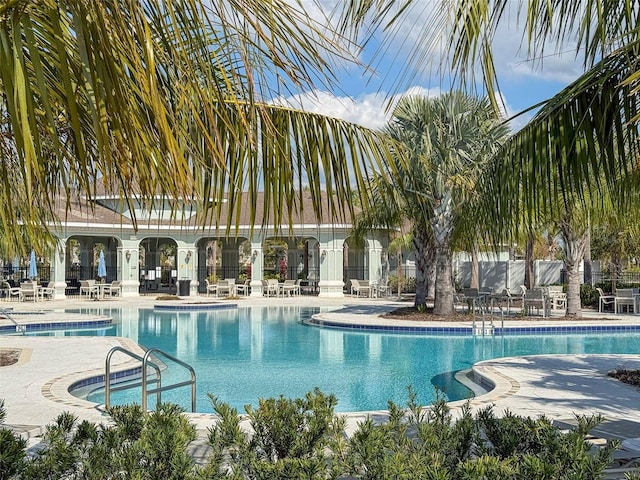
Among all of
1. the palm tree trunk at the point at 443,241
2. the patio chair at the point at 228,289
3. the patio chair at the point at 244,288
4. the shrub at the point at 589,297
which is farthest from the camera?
the patio chair at the point at 244,288

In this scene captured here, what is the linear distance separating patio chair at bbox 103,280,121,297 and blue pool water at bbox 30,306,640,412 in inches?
308

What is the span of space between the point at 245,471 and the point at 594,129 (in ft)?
10.2

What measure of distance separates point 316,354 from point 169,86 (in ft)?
40.8

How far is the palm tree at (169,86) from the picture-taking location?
147 centimetres

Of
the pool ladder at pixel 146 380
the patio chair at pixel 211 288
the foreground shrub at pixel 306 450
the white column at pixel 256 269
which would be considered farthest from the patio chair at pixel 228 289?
the foreground shrub at pixel 306 450

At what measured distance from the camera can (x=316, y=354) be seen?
47.4 feet

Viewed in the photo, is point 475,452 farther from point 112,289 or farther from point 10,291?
point 112,289

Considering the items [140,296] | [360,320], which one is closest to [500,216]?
[360,320]

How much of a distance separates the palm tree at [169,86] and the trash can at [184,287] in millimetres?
29511

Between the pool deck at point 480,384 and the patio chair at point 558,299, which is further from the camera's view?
the patio chair at point 558,299

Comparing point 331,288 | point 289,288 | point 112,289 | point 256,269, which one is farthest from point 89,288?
point 331,288

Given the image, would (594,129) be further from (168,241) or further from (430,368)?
(168,241)

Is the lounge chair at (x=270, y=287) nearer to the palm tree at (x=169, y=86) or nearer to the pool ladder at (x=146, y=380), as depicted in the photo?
the pool ladder at (x=146, y=380)

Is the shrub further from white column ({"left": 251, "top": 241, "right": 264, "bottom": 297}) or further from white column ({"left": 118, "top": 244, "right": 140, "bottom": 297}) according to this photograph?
white column ({"left": 118, "top": 244, "right": 140, "bottom": 297})
